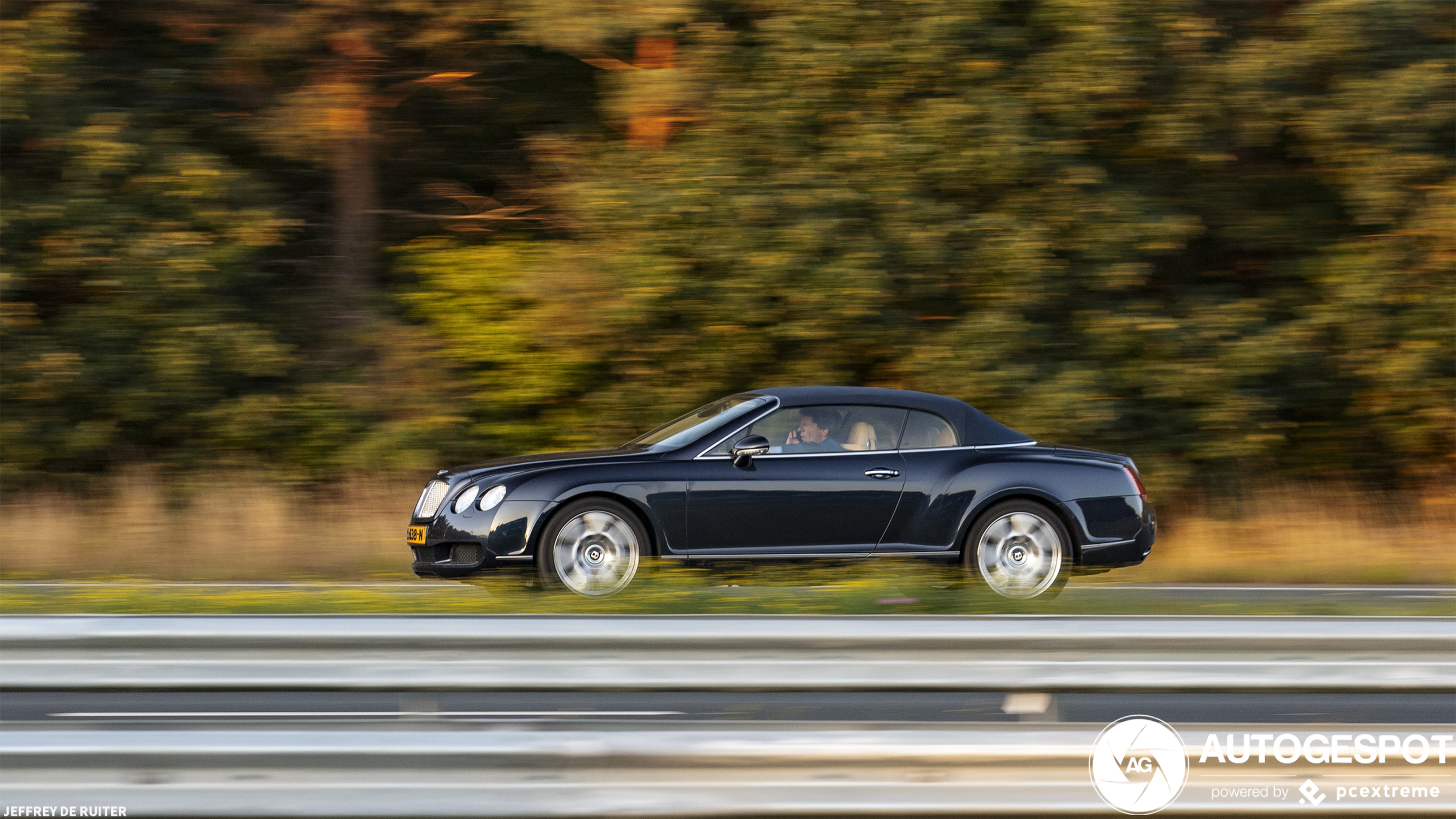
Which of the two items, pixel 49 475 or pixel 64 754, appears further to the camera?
pixel 49 475

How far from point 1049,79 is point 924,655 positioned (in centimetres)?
1179

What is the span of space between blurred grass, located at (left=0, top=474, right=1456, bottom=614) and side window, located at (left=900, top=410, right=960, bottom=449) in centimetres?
73

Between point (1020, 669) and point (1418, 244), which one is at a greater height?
point (1418, 244)

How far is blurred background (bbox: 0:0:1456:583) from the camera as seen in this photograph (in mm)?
14586

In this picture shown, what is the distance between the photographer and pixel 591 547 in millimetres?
8633

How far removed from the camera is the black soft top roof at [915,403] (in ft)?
30.2

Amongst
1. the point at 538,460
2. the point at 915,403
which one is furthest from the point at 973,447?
the point at 538,460

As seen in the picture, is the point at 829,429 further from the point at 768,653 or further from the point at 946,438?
the point at 768,653

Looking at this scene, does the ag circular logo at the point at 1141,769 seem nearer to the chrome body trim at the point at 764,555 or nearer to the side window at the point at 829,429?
the chrome body trim at the point at 764,555

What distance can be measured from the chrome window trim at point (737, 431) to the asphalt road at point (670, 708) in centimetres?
283

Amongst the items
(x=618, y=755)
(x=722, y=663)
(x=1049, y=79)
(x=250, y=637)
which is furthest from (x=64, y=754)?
(x=1049, y=79)

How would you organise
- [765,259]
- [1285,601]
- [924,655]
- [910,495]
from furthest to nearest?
1. [765,259]
2. [910,495]
3. [1285,601]
4. [924,655]

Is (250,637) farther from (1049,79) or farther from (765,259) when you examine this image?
(1049,79)

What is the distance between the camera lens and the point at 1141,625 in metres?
4.04
